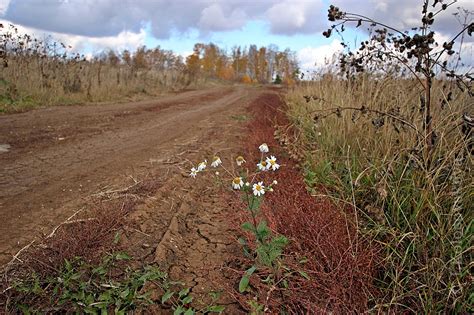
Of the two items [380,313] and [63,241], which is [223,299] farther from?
[63,241]

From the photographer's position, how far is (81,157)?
4.43 meters

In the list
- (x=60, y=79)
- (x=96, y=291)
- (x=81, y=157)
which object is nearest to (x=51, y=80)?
(x=60, y=79)

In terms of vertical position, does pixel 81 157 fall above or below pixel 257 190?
below

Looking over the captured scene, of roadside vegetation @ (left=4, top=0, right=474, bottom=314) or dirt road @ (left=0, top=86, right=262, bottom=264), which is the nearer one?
Result: roadside vegetation @ (left=4, top=0, right=474, bottom=314)

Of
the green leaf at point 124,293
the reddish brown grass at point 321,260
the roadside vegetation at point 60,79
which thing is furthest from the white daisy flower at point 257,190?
the roadside vegetation at point 60,79

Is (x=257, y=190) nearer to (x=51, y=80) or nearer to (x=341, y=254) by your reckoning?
(x=341, y=254)

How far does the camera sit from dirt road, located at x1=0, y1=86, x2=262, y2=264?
2.74 metres

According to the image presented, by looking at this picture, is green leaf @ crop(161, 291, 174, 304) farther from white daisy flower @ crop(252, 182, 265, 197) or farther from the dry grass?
white daisy flower @ crop(252, 182, 265, 197)

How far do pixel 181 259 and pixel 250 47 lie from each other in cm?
8958

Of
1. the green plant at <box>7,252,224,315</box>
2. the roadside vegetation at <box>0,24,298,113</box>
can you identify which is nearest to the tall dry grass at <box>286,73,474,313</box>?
the green plant at <box>7,252,224,315</box>

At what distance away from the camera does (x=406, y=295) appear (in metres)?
1.79

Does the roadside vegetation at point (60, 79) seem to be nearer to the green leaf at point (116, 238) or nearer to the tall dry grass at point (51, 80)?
the tall dry grass at point (51, 80)

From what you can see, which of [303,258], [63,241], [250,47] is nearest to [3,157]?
[63,241]

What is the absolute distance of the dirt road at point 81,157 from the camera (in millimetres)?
2736
